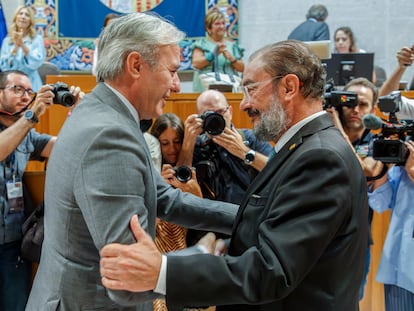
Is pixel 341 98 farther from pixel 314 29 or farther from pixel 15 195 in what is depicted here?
pixel 314 29

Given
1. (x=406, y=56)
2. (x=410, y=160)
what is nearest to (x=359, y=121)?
(x=410, y=160)

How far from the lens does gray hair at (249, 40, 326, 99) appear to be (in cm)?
179

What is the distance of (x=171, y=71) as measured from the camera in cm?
178

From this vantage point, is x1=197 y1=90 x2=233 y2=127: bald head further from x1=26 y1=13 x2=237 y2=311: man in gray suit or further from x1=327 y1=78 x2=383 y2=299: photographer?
x1=26 y1=13 x2=237 y2=311: man in gray suit

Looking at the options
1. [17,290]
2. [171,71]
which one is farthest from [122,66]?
[17,290]

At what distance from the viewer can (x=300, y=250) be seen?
153 centimetres

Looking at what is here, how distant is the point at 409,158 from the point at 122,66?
1.97 m

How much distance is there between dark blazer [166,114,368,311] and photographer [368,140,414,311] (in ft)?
5.58

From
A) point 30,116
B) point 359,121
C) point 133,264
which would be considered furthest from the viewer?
point 359,121

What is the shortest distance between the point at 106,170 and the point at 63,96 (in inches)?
86.9

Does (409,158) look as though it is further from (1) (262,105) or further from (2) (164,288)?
(2) (164,288)

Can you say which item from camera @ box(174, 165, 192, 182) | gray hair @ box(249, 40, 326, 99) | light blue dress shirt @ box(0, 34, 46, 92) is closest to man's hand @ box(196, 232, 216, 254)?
gray hair @ box(249, 40, 326, 99)

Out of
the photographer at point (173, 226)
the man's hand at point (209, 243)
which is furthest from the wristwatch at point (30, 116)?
the man's hand at point (209, 243)

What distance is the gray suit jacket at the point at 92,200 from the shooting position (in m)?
1.53
